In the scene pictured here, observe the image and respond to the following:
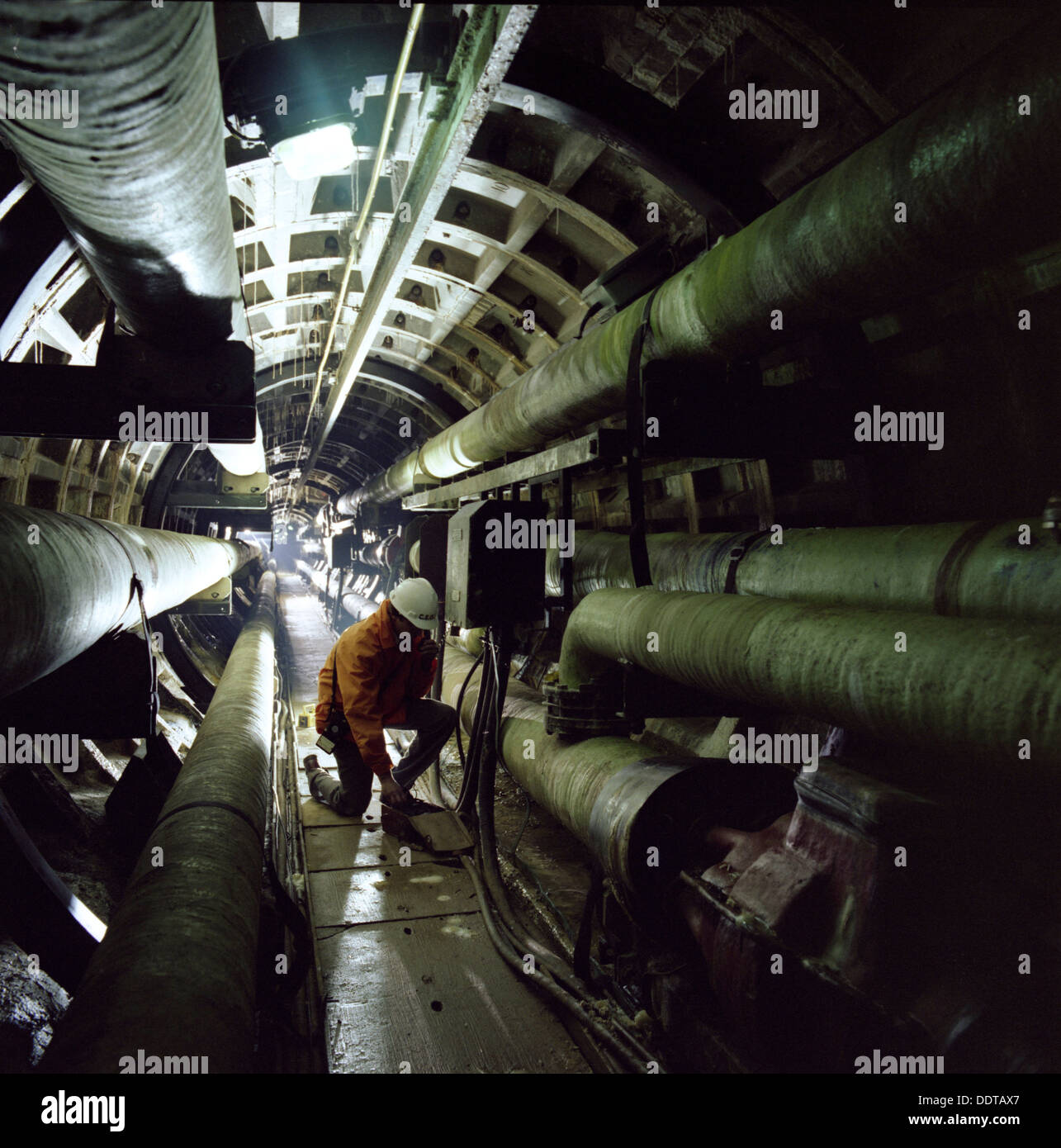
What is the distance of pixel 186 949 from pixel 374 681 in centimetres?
255

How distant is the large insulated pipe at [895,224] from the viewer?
1311 millimetres

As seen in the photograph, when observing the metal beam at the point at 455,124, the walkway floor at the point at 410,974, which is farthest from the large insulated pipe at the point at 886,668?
the metal beam at the point at 455,124

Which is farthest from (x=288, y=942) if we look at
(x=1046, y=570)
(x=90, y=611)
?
(x=1046, y=570)

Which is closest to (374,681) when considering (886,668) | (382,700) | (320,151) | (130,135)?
(382,700)

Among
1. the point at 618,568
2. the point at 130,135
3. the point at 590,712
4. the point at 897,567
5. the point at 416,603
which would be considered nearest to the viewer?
the point at 130,135

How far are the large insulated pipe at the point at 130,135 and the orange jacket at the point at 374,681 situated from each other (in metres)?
2.53

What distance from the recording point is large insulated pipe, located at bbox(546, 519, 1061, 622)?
67.3 inches

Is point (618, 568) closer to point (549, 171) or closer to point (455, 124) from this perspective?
point (455, 124)

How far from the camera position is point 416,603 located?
4.09 metres

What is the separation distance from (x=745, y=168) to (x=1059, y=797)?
304 centimetres

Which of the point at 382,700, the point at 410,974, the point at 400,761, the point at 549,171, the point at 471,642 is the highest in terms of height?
the point at 549,171

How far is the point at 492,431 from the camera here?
418cm

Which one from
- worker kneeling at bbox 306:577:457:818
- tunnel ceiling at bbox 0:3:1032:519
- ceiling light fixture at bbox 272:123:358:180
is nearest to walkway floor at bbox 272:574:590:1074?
worker kneeling at bbox 306:577:457:818

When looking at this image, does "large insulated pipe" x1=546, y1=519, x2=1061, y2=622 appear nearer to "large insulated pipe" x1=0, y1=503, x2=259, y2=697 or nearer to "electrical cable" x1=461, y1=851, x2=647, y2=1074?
"electrical cable" x1=461, y1=851, x2=647, y2=1074
